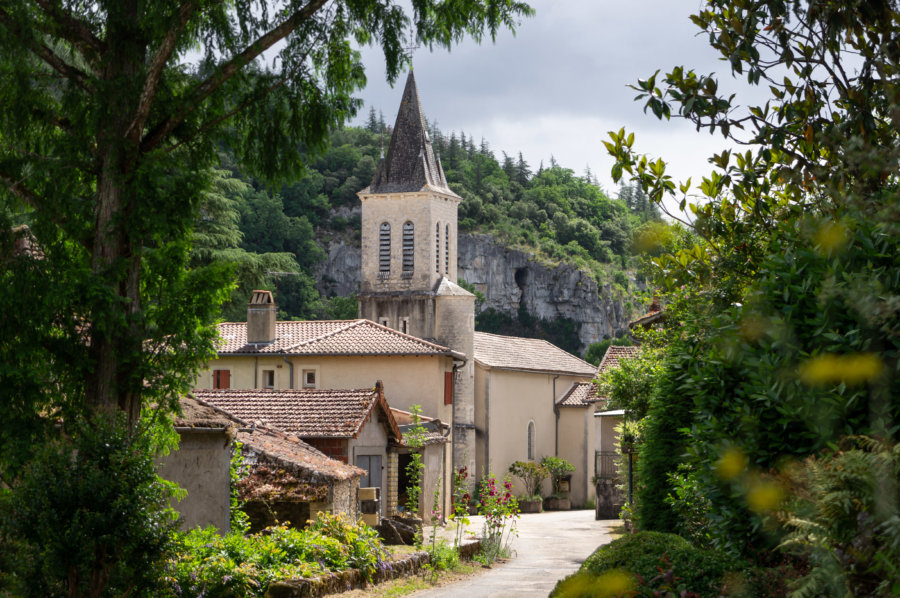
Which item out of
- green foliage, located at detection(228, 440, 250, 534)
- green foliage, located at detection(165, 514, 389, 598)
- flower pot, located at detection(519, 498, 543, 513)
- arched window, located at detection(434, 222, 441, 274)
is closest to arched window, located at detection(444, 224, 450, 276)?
arched window, located at detection(434, 222, 441, 274)

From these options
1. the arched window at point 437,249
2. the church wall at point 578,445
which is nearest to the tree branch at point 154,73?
the arched window at point 437,249

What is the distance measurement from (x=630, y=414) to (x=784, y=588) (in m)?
15.5

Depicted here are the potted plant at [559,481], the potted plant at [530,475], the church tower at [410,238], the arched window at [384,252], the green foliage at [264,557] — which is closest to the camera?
the green foliage at [264,557]

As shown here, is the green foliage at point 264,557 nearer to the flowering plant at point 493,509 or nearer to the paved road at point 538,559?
the paved road at point 538,559

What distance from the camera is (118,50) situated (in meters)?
9.42

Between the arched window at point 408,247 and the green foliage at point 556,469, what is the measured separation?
11498mm

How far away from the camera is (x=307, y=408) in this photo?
2253cm

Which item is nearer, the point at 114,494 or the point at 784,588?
the point at 784,588

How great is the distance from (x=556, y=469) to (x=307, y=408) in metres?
23.2

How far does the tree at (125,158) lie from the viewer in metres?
8.91

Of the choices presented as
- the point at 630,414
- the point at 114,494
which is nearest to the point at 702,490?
the point at 114,494

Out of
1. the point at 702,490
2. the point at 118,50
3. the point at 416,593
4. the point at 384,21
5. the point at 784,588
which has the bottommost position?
the point at 416,593

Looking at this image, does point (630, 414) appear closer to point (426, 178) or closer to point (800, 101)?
point (800, 101)

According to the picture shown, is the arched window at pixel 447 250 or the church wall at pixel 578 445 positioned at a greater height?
the arched window at pixel 447 250
